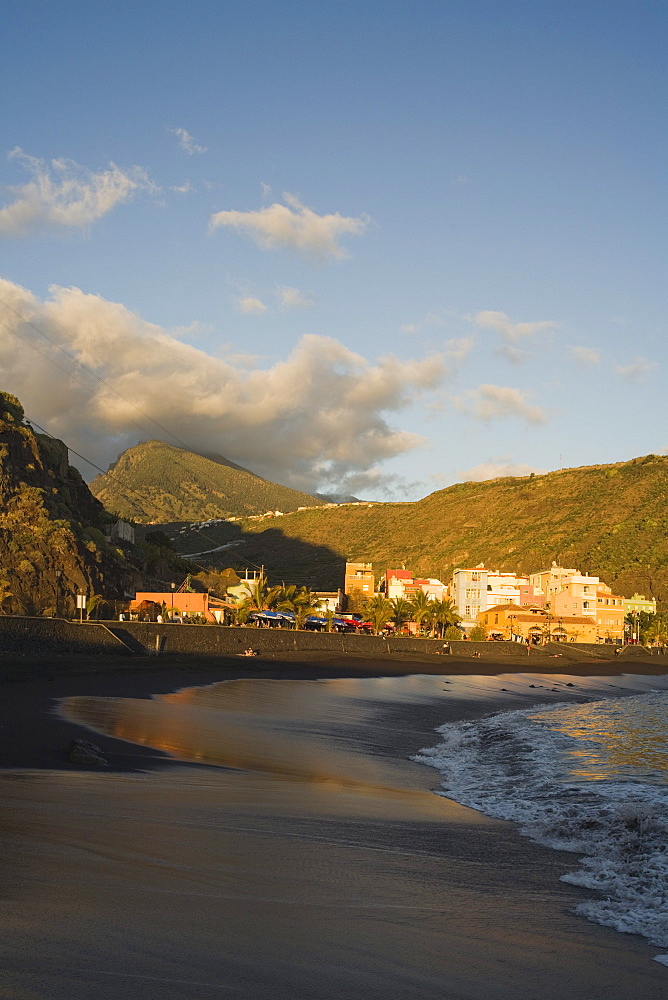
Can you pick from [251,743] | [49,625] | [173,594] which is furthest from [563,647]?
[251,743]

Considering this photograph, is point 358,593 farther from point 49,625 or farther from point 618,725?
point 618,725

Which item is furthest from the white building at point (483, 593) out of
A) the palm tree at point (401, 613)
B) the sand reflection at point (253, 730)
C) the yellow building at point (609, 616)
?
the sand reflection at point (253, 730)

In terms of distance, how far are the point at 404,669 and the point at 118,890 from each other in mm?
49182

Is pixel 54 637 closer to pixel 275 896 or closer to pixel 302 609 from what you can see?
pixel 302 609

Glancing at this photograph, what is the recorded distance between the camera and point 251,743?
1677cm

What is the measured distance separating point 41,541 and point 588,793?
44570mm

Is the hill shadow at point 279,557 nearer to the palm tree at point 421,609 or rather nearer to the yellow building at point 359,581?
the yellow building at point 359,581

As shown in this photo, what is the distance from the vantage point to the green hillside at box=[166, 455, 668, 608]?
120812 mm

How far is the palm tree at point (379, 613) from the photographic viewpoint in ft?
253

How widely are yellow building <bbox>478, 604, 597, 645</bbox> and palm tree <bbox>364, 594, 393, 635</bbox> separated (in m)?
15.2

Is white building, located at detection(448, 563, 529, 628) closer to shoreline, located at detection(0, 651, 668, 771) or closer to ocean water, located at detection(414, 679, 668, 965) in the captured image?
shoreline, located at detection(0, 651, 668, 771)

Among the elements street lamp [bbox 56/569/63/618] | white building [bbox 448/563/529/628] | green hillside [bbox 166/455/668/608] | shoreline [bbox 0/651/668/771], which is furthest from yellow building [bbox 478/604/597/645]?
street lamp [bbox 56/569/63/618]

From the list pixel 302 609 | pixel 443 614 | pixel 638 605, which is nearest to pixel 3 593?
pixel 302 609

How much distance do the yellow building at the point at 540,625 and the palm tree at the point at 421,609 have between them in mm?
10843
